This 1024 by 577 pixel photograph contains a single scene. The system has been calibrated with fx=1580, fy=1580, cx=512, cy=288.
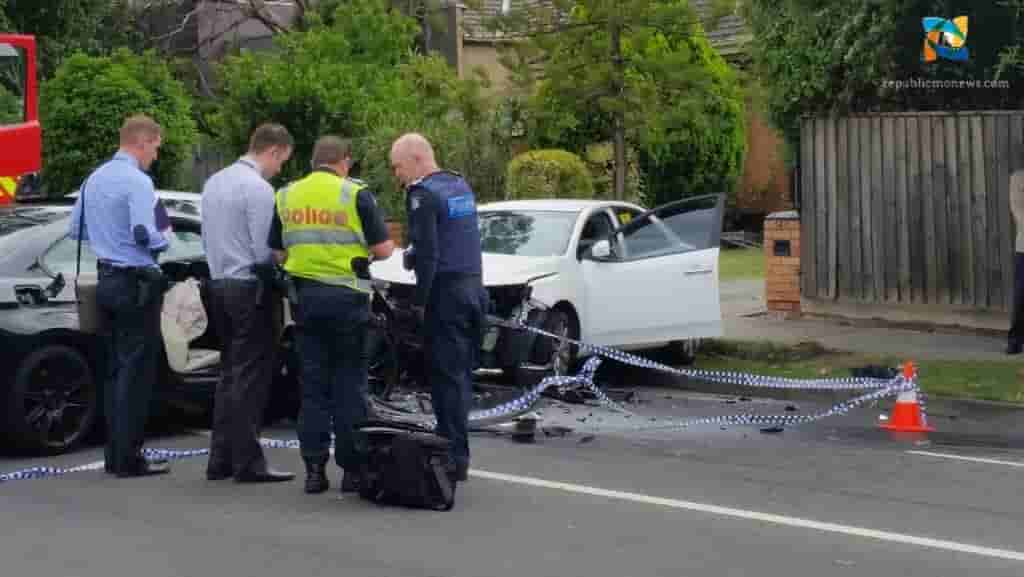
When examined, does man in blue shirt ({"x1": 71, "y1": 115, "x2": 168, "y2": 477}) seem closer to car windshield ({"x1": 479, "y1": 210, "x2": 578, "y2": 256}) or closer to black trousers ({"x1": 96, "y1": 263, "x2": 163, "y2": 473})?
black trousers ({"x1": 96, "y1": 263, "x2": 163, "y2": 473})

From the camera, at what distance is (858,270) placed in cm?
1518

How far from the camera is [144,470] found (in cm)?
852

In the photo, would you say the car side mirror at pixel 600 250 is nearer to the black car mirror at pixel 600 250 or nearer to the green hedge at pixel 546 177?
the black car mirror at pixel 600 250

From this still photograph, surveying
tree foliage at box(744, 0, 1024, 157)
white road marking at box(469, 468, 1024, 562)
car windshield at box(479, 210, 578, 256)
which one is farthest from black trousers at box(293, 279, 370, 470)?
tree foliage at box(744, 0, 1024, 157)

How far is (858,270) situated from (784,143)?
2.08m

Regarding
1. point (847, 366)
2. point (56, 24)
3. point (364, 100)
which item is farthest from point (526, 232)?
point (56, 24)

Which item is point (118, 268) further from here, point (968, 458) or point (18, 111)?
point (18, 111)

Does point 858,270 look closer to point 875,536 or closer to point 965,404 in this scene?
point 965,404

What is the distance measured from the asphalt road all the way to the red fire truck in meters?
11.7

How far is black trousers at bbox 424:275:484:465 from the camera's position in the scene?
26.1ft

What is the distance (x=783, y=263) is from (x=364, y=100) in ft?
31.1

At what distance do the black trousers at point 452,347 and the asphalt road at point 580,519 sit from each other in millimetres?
356

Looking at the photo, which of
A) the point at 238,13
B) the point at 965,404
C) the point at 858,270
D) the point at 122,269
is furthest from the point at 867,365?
the point at 238,13

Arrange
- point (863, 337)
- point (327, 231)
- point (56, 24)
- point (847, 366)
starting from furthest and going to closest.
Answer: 1. point (56, 24)
2. point (863, 337)
3. point (847, 366)
4. point (327, 231)
